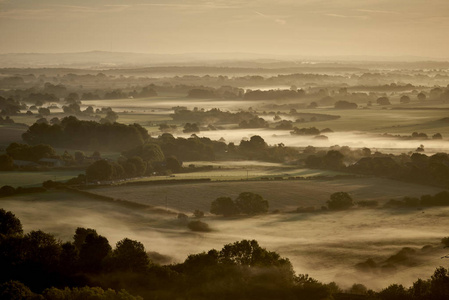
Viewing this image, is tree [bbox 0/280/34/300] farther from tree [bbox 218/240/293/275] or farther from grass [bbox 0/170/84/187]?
grass [bbox 0/170/84/187]

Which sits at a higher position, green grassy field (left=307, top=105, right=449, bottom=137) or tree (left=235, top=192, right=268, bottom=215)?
green grassy field (left=307, top=105, right=449, bottom=137)

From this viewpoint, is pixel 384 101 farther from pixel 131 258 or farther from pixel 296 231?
pixel 131 258

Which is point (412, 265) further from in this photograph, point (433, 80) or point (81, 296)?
point (433, 80)

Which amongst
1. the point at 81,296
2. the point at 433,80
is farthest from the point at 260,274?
the point at 433,80

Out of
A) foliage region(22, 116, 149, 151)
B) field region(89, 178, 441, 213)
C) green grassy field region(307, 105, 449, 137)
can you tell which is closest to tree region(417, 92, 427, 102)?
green grassy field region(307, 105, 449, 137)

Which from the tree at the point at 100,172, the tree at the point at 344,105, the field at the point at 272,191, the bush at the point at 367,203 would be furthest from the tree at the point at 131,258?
the tree at the point at 344,105

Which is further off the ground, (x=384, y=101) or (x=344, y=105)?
(x=384, y=101)

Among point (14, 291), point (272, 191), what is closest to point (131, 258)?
point (14, 291)
